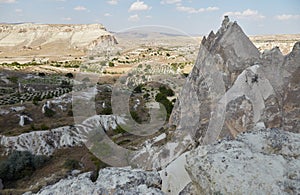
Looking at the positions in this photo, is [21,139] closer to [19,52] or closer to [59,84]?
[59,84]

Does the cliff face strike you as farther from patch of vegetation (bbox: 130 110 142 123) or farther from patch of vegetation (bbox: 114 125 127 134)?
patch of vegetation (bbox: 114 125 127 134)

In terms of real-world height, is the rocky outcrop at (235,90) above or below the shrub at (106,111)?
above

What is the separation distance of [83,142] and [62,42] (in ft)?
399

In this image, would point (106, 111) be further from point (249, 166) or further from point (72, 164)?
point (249, 166)

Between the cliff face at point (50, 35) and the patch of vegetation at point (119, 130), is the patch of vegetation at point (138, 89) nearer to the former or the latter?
the patch of vegetation at point (119, 130)

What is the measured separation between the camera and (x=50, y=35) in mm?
137750

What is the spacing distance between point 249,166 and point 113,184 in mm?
1837

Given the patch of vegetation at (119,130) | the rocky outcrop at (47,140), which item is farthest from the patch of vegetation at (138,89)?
the rocky outcrop at (47,140)

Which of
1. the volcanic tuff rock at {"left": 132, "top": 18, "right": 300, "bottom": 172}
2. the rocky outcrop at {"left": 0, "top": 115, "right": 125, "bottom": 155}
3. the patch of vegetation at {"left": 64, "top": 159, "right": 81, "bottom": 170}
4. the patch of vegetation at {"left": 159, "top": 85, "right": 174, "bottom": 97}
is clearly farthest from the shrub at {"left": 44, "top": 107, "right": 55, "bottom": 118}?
the volcanic tuff rock at {"left": 132, "top": 18, "right": 300, "bottom": 172}

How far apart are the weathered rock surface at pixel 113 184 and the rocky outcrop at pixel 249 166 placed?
2.07ft

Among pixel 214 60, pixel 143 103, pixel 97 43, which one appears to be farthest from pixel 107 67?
pixel 214 60

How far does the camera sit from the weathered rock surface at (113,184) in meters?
3.84

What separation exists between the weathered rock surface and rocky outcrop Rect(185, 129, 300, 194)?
24.8 inches

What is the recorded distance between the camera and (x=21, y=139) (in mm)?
18797
